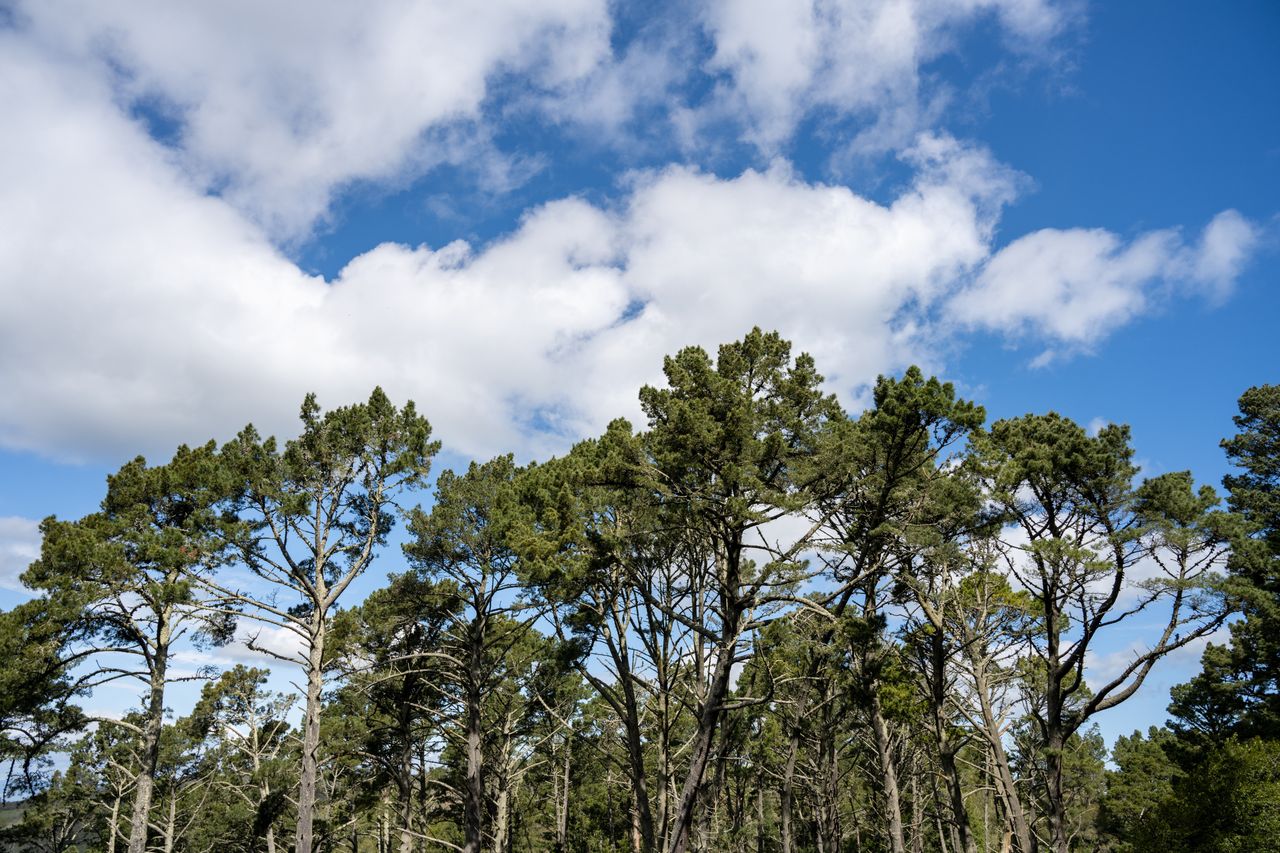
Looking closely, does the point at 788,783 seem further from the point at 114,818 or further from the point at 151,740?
the point at 114,818

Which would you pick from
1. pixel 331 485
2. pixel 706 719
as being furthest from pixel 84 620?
pixel 706 719

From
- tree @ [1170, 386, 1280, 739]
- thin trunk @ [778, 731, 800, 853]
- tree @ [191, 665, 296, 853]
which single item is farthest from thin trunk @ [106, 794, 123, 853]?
tree @ [1170, 386, 1280, 739]

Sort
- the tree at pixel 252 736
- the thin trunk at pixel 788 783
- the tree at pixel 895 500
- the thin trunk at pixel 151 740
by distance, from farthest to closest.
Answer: the tree at pixel 252 736 < the thin trunk at pixel 788 783 < the thin trunk at pixel 151 740 < the tree at pixel 895 500

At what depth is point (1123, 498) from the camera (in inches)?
633

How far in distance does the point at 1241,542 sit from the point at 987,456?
5869 millimetres

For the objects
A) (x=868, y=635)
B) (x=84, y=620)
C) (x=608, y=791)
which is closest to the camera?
(x=868, y=635)

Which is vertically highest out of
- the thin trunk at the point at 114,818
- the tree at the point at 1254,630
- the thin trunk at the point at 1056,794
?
the tree at the point at 1254,630

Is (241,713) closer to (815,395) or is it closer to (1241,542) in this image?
(815,395)

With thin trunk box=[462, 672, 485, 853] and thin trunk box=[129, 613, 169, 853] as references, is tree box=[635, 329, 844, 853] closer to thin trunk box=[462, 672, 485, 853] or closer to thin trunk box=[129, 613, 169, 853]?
thin trunk box=[462, 672, 485, 853]

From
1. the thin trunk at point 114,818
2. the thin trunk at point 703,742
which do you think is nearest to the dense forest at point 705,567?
the thin trunk at point 703,742

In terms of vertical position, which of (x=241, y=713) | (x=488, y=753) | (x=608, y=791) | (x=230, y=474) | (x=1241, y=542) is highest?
(x=230, y=474)

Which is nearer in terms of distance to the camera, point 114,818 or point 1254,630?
point 1254,630

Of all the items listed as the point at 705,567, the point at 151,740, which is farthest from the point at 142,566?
the point at 705,567

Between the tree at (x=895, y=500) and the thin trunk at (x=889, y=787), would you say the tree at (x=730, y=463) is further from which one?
the thin trunk at (x=889, y=787)
